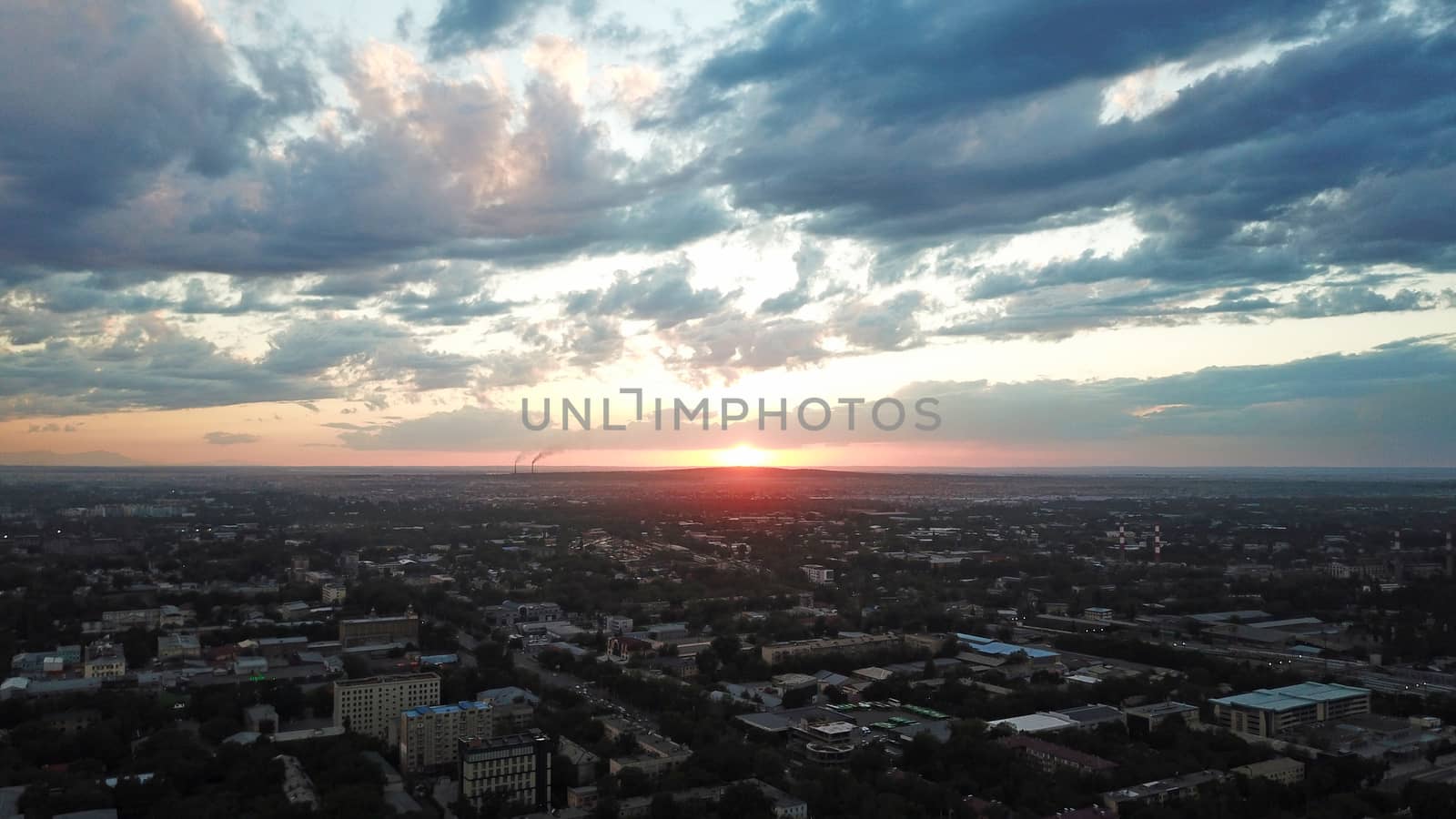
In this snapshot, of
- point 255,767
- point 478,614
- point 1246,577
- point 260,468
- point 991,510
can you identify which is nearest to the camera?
point 255,767

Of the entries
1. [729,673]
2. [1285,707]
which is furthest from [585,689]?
[1285,707]

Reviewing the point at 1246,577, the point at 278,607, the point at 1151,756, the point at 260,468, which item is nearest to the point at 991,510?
the point at 1246,577

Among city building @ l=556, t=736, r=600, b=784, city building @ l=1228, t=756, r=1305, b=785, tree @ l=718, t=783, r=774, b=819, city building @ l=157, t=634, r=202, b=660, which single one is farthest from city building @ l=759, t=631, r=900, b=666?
city building @ l=157, t=634, r=202, b=660

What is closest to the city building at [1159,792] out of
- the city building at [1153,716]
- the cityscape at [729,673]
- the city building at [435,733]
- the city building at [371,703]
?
the cityscape at [729,673]

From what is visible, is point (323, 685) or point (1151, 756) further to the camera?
point (323, 685)

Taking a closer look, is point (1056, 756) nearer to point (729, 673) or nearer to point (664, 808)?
point (664, 808)

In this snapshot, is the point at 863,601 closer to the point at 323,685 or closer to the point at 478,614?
the point at 478,614
